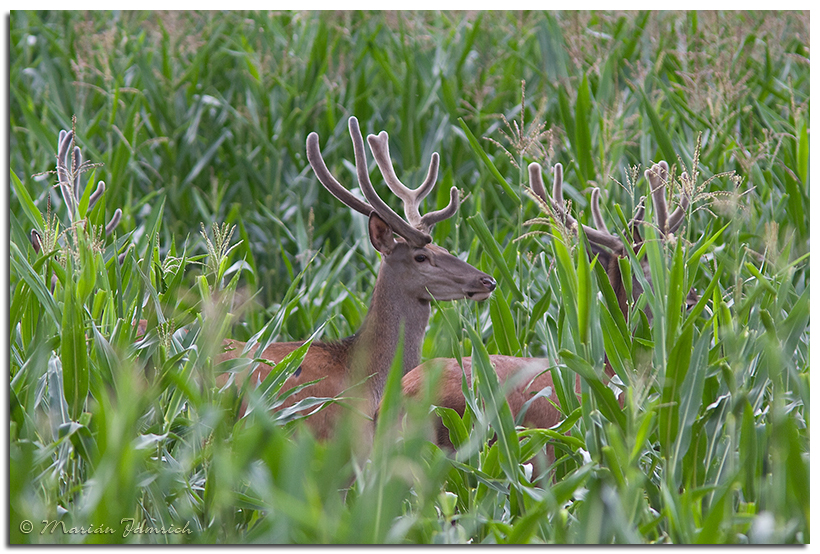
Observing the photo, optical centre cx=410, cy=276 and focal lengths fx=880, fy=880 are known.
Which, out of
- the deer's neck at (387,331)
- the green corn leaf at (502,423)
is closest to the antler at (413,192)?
the deer's neck at (387,331)

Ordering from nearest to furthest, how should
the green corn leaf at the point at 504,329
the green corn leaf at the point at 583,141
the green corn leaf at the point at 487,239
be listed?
the green corn leaf at the point at 487,239
the green corn leaf at the point at 504,329
the green corn leaf at the point at 583,141

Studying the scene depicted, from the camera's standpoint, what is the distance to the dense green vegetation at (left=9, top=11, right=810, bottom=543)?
1.51 metres

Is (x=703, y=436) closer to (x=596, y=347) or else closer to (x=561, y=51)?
(x=596, y=347)

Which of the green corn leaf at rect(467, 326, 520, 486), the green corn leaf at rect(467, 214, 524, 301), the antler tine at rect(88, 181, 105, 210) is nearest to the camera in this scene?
the green corn leaf at rect(467, 326, 520, 486)

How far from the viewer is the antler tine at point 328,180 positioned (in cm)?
284

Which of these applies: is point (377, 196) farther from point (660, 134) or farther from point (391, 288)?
point (660, 134)

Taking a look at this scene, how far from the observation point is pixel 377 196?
3066 millimetres

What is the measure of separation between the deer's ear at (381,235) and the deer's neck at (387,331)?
3.4 inches

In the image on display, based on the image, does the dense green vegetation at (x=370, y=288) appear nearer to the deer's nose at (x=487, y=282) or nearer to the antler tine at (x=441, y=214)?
the deer's nose at (x=487, y=282)

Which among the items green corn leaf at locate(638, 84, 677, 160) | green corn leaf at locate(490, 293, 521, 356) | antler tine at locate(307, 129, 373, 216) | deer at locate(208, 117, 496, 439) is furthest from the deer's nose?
green corn leaf at locate(638, 84, 677, 160)

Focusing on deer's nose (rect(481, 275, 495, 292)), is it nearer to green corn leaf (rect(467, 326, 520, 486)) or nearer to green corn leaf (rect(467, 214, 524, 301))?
green corn leaf (rect(467, 214, 524, 301))

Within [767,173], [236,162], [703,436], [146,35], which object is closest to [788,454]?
[703,436]

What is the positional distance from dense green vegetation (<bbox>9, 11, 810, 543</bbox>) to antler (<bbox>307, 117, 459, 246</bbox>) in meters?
0.33
